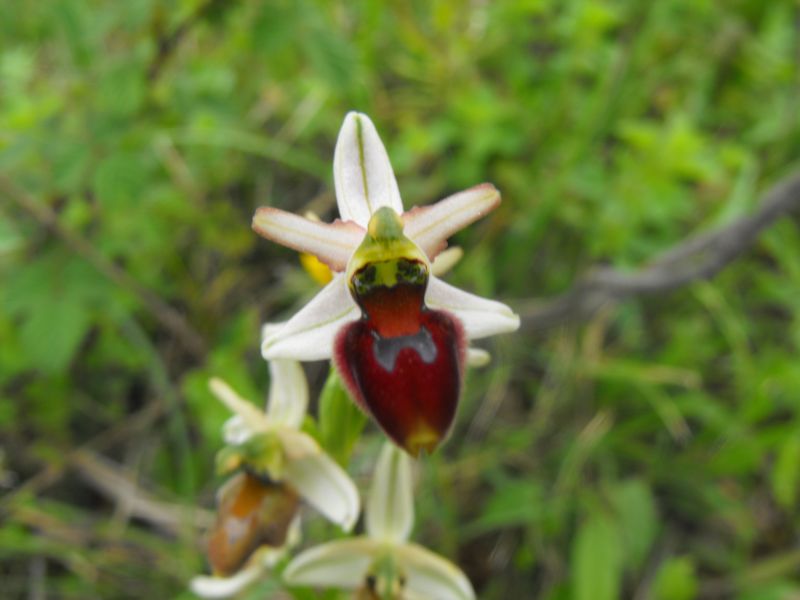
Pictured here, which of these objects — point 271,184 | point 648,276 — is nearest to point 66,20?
point 271,184

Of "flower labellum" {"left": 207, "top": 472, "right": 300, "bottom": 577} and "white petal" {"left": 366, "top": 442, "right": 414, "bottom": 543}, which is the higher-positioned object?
"white petal" {"left": 366, "top": 442, "right": 414, "bottom": 543}

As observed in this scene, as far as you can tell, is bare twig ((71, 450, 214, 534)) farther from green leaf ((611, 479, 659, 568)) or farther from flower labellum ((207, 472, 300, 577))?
green leaf ((611, 479, 659, 568))

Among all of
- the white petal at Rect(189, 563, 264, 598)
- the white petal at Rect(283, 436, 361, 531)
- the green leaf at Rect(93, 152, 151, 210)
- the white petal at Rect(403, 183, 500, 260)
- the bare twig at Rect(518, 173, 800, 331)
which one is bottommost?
the white petal at Rect(189, 563, 264, 598)

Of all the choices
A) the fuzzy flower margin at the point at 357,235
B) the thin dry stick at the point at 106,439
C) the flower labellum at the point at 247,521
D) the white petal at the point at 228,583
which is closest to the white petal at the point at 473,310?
the fuzzy flower margin at the point at 357,235

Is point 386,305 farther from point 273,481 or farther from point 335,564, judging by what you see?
point 335,564

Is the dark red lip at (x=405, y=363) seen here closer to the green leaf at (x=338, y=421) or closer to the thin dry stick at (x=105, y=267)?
the green leaf at (x=338, y=421)

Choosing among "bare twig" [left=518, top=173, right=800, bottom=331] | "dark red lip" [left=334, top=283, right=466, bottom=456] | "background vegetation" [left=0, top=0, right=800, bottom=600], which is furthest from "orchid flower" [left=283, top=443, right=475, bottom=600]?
"bare twig" [left=518, top=173, right=800, bottom=331]

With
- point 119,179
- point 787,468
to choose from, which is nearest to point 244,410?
point 119,179
